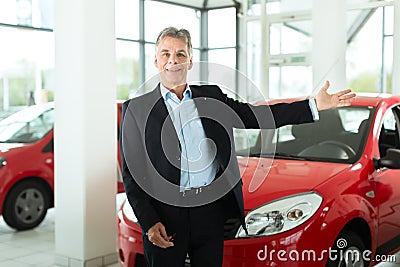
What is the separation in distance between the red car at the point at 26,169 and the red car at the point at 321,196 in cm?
215

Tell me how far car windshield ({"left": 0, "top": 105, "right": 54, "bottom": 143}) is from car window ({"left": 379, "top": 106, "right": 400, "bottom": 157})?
3.19 metres

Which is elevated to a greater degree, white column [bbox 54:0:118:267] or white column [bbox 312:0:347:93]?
white column [bbox 312:0:347:93]

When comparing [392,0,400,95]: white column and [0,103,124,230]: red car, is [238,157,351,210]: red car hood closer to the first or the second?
[0,103,124,230]: red car

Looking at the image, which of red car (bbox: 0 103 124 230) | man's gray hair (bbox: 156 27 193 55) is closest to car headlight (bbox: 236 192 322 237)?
man's gray hair (bbox: 156 27 193 55)

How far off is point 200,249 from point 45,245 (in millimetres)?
2904

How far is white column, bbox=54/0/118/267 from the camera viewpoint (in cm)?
357

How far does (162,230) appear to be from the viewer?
184cm

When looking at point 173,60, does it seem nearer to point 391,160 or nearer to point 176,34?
point 176,34

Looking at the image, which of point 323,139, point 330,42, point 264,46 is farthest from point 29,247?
point 264,46

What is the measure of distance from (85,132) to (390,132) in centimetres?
203

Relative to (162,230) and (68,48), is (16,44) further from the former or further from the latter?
(162,230)

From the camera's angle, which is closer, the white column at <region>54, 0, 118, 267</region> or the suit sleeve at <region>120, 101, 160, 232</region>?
the suit sleeve at <region>120, 101, 160, 232</region>

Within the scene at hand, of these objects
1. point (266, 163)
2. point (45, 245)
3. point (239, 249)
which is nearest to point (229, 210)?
point (239, 249)

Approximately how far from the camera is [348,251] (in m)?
2.71
